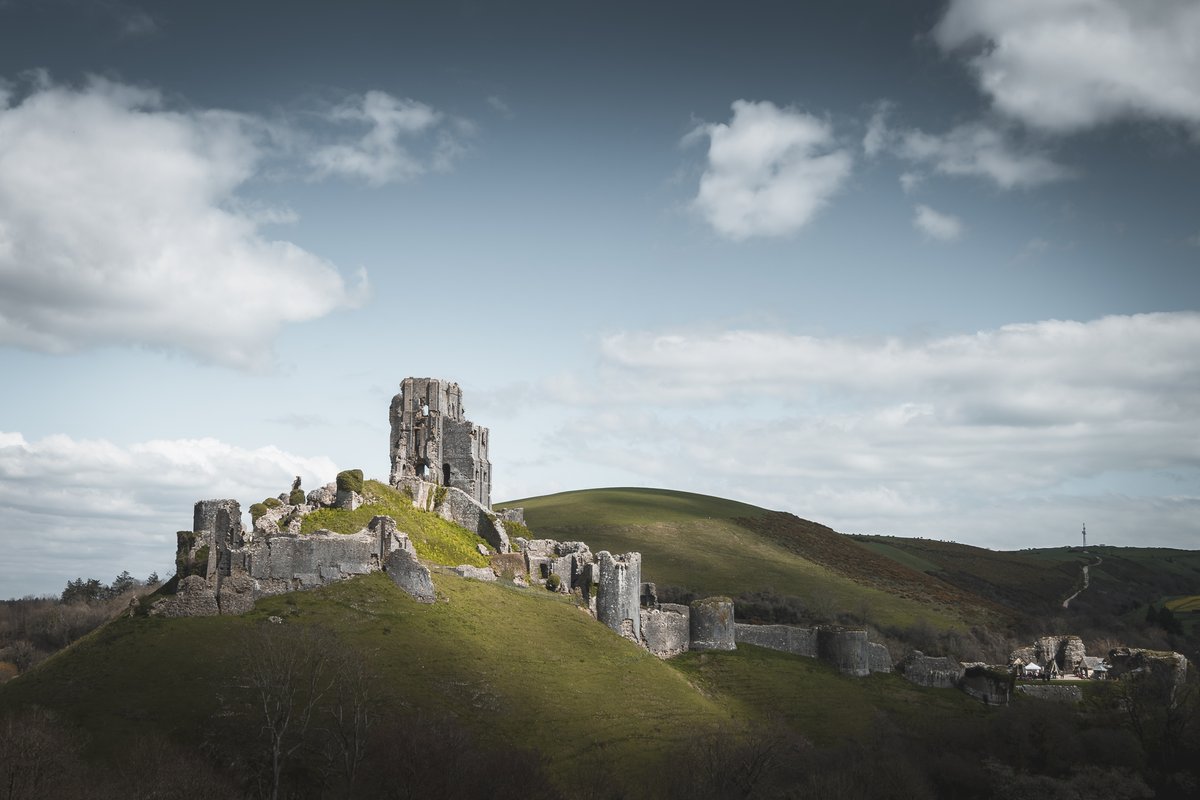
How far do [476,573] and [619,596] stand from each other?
41.7 ft

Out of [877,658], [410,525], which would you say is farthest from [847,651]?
[410,525]

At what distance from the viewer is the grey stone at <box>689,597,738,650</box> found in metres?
89.9

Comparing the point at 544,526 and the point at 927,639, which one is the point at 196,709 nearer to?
the point at 927,639

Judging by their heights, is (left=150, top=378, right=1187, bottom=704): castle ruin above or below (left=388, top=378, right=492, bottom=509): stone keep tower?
below

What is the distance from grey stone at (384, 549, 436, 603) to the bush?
8.87m

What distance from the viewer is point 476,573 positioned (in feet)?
256

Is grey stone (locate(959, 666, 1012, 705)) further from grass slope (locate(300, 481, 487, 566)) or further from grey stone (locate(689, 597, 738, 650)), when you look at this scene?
grass slope (locate(300, 481, 487, 566))

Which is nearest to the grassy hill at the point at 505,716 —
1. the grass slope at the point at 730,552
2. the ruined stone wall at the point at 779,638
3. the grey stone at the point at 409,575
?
the grey stone at the point at 409,575

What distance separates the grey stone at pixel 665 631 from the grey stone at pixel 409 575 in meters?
24.6

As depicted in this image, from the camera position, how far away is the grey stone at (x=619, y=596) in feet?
273

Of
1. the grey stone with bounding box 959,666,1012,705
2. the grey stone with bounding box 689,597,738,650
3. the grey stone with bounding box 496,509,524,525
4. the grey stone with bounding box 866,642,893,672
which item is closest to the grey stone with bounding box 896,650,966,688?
the grey stone with bounding box 959,666,1012,705

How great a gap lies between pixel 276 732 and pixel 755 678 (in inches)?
1782

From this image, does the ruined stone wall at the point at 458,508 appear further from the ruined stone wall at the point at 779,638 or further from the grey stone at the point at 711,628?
the ruined stone wall at the point at 779,638

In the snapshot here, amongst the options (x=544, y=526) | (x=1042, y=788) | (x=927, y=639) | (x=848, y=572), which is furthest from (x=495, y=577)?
(x=848, y=572)
